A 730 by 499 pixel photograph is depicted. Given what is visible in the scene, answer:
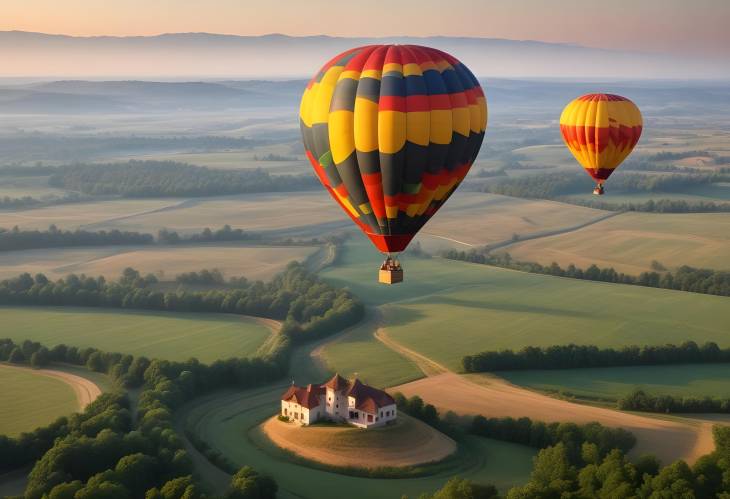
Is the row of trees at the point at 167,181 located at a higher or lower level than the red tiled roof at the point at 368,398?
higher

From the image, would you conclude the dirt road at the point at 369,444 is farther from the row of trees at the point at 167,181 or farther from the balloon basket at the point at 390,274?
the row of trees at the point at 167,181

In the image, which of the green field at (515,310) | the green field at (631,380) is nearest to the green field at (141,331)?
the green field at (515,310)

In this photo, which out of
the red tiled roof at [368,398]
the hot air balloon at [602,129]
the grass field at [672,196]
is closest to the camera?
the red tiled roof at [368,398]

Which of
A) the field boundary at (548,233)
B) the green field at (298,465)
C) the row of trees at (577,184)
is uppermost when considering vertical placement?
the row of trees at (577,184)

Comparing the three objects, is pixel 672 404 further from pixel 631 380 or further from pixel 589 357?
pixel 589 357

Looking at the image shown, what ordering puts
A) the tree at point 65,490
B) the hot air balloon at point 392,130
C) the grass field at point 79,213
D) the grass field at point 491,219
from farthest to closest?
the grass field at point 79,213, the grass field at point 491,219, the tree at point 65,490, the hot air balloon at point 392,130

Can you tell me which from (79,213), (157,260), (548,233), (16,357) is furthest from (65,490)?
(79,213)
